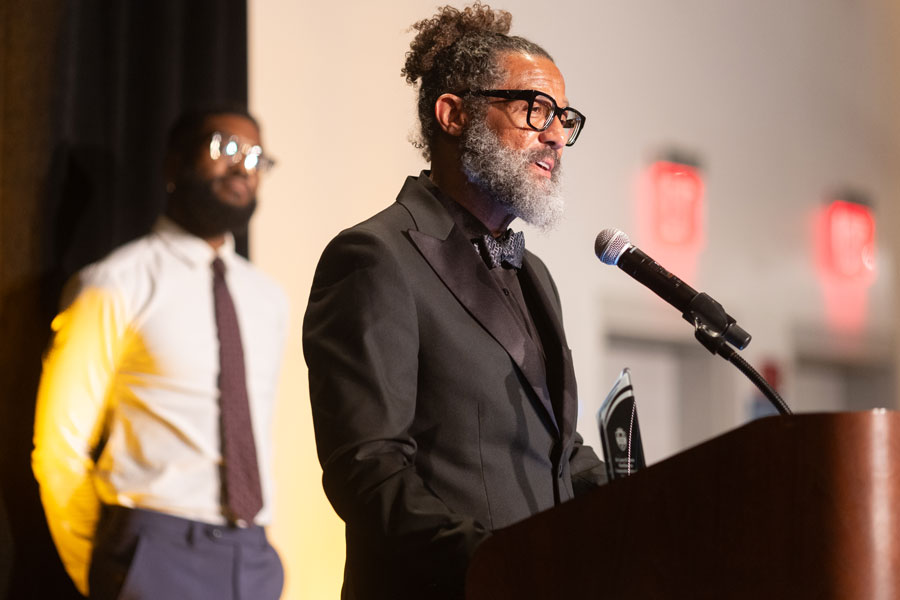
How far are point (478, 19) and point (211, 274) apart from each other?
3.60 ft

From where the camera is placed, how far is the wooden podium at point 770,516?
36.7 inches

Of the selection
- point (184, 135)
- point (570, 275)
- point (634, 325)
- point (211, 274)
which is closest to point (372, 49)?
point (184, 135)

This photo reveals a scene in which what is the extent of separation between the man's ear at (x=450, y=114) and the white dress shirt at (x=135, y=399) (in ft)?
3.35

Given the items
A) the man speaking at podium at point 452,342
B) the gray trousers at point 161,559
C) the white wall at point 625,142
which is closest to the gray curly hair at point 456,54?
the man speaking at podium at point 452,342

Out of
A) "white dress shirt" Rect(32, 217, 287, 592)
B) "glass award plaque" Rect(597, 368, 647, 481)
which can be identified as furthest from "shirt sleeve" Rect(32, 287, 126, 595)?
"glass award plaque" Rect(597, 368, 647, 481)

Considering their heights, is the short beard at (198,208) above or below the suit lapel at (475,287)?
above

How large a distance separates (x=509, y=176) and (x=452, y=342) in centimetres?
33

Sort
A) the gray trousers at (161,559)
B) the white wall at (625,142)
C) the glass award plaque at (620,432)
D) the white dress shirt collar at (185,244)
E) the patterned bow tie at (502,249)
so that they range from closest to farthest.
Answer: the glass award plaque at (620,432) < the patterned bow tie at (502,249) < the gray trousers at (161,559) < the white dress shirt collar at (185,244) < the white wall at (625,142)

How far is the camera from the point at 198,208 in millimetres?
2697

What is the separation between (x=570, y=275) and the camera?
405 centimetres

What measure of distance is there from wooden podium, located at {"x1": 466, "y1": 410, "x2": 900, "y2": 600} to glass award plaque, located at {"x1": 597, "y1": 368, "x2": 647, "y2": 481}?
1.50 ft

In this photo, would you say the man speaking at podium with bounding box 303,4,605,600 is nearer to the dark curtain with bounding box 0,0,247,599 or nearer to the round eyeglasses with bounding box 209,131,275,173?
the round eyeglasses with bounding box 209,131,275,173

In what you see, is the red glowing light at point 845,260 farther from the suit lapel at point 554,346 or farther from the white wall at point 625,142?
the suit lapel at point 554,346

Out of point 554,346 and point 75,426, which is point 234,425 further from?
point 554,346
